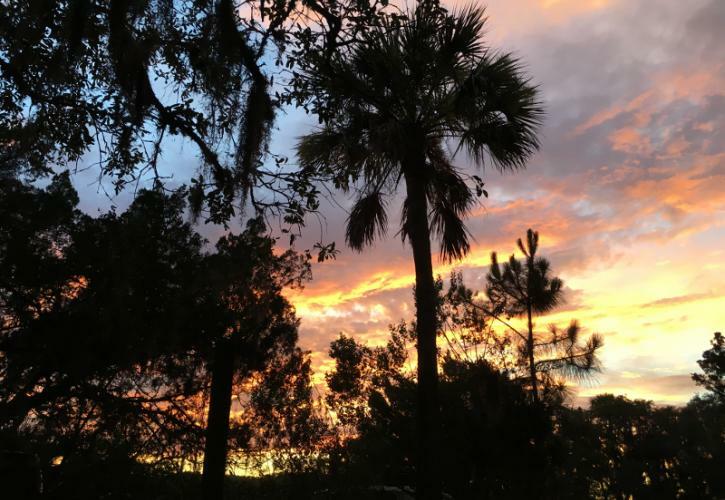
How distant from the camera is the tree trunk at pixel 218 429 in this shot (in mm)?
5668

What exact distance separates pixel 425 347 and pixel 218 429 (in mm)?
3349

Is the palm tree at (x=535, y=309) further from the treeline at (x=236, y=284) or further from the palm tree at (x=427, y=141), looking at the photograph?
the palm tree at (x=427, y=141)

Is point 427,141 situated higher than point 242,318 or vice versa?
point 427,141

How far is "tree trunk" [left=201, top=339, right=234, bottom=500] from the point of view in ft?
18.6

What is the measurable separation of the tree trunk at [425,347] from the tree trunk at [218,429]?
113 inches

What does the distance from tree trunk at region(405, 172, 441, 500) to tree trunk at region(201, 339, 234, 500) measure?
2.87 m

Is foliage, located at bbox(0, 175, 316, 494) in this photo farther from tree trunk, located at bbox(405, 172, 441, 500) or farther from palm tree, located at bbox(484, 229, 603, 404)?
palm tree, located at bbox(484, 229, 603, 404)

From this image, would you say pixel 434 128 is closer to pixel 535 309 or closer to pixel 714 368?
pixel 535 309

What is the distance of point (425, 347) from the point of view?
7.73 m

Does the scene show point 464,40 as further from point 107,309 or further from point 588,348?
point 588,348

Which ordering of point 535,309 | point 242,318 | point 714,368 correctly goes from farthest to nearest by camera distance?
1. point 714,368
2. point 535,309
3. point 242,318

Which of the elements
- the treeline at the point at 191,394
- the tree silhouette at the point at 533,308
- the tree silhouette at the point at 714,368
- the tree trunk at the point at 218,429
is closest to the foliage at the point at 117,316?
the treeline at the point at 191,394

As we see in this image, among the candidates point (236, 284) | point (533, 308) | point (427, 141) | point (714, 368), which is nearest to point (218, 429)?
point (236, 284)

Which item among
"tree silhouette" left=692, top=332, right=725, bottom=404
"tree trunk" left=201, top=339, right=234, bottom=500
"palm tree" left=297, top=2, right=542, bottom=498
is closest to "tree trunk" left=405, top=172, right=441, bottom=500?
"palm tree" left=297, top=2, right=542, bottom=498
